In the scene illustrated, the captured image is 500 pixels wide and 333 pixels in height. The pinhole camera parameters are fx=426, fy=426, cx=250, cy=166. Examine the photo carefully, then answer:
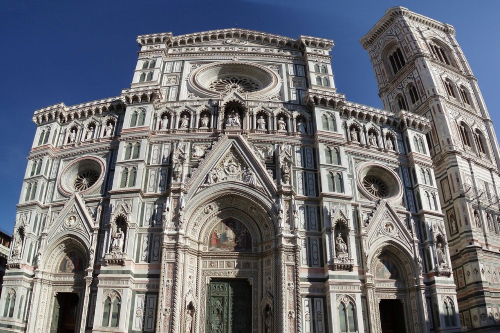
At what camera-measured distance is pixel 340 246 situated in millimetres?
18875

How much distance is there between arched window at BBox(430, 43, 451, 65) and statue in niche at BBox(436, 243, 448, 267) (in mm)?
19979

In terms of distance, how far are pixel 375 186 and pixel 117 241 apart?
13361 mm

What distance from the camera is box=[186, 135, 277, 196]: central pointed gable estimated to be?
792 inches

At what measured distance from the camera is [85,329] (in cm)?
1759

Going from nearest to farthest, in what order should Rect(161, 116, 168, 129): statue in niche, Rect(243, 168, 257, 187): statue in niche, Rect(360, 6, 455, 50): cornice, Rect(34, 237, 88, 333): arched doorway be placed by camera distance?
1. Rect(34, 237, 88, 333): arched doorway
2. Rect(243, 168, 257, 187): statue in niche
3. Rect(161, 116, 168, 129): statue in niche
4. Rect(360, 6, 455, 50): cornice

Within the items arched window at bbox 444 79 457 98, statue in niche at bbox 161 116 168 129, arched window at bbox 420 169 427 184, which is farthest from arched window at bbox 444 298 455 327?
arched window at bbox 444 79 457 98

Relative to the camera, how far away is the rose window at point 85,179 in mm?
21969

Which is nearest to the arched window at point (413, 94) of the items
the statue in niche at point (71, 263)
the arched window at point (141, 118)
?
the arched window at point (141, 118)

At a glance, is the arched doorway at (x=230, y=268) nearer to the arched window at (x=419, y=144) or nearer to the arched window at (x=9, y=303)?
the arched window at (x=9, y=303)

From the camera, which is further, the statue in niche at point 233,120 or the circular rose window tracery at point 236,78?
the circular rose window tracery at point 236,78

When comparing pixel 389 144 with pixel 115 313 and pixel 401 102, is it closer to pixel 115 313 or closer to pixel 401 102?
pixel 401 102

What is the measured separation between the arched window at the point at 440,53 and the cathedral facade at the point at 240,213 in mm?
12655

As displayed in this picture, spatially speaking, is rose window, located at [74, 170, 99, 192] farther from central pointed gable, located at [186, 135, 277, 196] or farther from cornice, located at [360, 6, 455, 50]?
cornice, located at [360, 6, 455, 50]

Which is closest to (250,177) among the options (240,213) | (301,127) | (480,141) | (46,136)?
(240,213)
